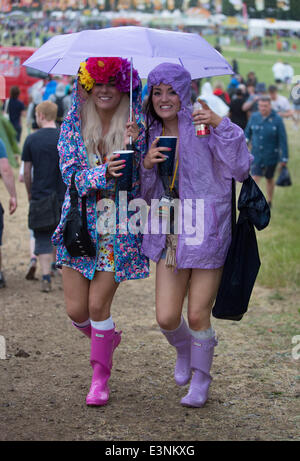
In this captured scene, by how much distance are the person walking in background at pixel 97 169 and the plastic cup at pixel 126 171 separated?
65mm

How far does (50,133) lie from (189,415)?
3.78 metres

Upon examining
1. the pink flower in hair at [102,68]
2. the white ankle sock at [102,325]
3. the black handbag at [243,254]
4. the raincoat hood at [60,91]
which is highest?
the pink flower in hair at [102,68]

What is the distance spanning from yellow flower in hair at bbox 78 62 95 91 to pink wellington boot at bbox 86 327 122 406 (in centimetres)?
143

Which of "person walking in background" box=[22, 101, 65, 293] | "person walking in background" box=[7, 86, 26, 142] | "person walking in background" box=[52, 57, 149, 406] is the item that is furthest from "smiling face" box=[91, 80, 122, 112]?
"person walking in background" box=[7, 86, 26, 142]

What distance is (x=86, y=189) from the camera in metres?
4.17

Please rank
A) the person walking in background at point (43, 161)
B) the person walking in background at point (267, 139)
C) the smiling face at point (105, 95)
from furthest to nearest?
the person walking in background at point (267, 139) < the person walking in background at point (43, 161) < the smiling face at point (105, 95)

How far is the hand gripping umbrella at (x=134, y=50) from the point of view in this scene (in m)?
4.32

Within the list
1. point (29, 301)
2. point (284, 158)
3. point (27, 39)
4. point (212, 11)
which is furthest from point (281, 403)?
point (212, 11)

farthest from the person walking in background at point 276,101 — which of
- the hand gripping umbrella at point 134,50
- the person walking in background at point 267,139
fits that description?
the hand gripping umbrella at point 134,50

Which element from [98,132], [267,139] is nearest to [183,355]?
[98,132]

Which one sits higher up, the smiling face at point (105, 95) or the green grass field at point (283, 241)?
the smiling face at point (105, 95)

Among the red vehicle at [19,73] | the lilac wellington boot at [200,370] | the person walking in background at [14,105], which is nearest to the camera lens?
the lilac wellington boot at [200,370]

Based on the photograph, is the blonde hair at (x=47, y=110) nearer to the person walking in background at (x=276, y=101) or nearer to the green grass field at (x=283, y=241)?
the green grass field at (x=283, y=241)

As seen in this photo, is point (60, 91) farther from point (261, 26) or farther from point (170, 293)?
point (261, 26)
